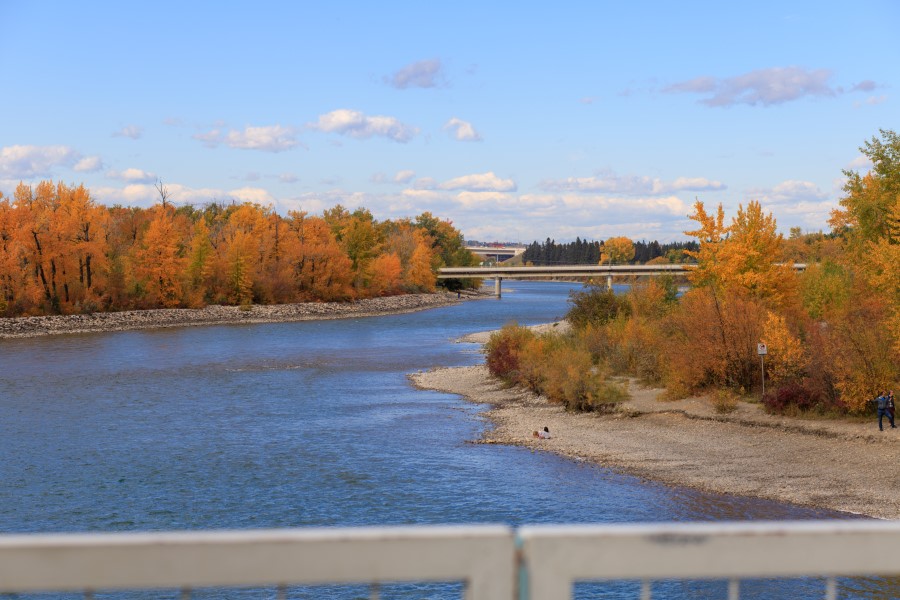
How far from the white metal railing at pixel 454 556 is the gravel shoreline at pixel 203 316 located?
76.9 meters

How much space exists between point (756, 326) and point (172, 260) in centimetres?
6984

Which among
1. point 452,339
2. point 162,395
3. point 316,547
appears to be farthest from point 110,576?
point 452,339

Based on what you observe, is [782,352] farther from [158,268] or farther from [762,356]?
[158,268]

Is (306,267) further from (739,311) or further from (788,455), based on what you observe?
(788,455)

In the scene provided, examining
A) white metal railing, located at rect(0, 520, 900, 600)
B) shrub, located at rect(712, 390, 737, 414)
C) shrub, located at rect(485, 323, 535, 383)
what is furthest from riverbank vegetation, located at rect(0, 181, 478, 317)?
white metal railing, located at rect(0, 520, 900, 600)

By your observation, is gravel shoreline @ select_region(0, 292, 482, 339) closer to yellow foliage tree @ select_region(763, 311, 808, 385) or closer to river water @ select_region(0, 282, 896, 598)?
river water @ select_region(0, 282, 896, 598)

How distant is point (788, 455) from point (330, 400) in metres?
21.8

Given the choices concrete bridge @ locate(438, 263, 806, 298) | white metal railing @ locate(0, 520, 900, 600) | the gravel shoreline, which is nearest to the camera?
white metal railing @ locate(0, 520, 900, 600)

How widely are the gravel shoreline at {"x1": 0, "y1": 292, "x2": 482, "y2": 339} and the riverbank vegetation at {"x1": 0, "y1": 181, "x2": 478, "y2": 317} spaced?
2000 millimetres

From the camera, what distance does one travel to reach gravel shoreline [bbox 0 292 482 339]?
75.5 metres

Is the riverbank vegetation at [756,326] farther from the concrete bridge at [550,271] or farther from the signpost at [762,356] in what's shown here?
the concrete bridge at [550,271]

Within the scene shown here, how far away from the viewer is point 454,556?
280 centimetres

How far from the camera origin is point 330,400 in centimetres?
4222

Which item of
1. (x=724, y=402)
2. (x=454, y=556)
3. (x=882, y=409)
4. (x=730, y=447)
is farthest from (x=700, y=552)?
(x=724, y=402)
